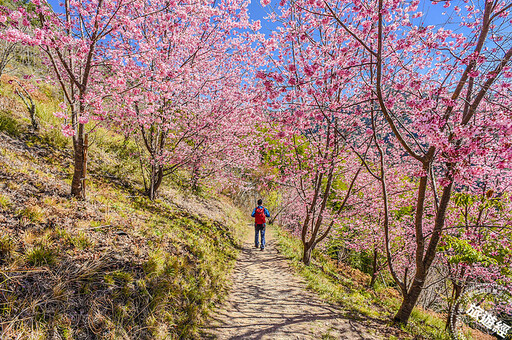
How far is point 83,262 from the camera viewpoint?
2.98 meters

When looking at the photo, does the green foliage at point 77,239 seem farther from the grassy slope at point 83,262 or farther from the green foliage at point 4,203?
the green foliage at point 4,203

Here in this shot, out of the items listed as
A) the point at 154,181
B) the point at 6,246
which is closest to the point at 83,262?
the point at 6,246

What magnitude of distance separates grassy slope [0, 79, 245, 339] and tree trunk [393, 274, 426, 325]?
12.6 ft

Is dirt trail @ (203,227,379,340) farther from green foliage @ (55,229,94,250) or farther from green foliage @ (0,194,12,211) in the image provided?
green foliage @ (0,194,12,211)

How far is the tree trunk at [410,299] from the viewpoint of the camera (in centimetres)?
428

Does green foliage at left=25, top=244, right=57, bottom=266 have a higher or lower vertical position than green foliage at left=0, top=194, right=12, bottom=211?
lower

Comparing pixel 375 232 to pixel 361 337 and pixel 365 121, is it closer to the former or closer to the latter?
pixel 365 121

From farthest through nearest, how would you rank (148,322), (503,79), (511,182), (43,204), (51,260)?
(511,182) < (503,79) < (43,204) < (148,322) < (51,260)

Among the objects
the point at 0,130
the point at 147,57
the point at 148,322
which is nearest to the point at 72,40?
the point at 147,57

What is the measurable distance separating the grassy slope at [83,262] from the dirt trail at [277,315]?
0.43 metres

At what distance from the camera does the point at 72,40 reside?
3.82 metres

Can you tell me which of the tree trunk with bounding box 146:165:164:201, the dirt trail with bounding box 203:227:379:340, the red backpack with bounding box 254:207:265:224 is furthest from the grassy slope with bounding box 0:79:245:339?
the red backpack with bounding box 254:207:265:224

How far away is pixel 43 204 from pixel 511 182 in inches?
435

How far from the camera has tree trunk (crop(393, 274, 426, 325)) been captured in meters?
4.28
